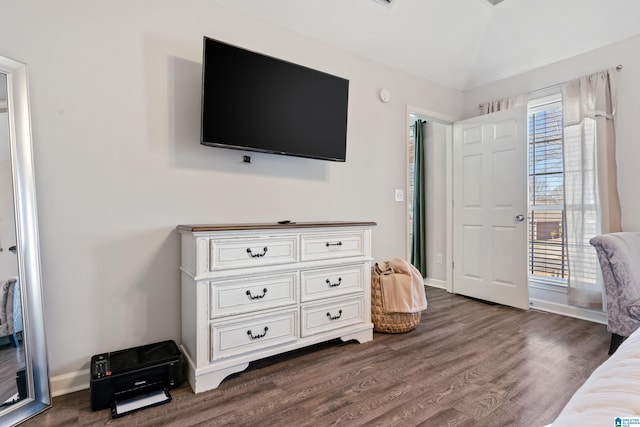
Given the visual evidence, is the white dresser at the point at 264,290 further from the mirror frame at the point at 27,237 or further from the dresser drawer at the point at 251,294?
the mirror frame at the point at 27,237

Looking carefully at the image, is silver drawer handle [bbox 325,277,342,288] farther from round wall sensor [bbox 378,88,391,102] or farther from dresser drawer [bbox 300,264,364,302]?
round wall sensor [bbox 378,88,391,102]

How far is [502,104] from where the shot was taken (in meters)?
3.58

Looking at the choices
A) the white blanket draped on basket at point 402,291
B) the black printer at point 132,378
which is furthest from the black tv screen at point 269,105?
the black printer at point 132,378

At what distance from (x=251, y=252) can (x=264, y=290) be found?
255 mm

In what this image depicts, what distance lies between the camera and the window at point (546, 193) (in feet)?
10.9

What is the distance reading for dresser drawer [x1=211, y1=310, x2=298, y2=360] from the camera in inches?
74.4

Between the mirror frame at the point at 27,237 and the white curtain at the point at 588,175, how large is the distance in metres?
4.03

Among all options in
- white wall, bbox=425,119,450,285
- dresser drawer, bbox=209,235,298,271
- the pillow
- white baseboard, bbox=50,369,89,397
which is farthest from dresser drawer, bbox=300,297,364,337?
white wall, bbox=425,119,450,285

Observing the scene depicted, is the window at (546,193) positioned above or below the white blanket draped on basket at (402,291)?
above

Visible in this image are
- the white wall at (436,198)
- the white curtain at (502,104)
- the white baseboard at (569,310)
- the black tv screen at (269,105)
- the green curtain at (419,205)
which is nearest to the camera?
the black tv screen at (269,105)

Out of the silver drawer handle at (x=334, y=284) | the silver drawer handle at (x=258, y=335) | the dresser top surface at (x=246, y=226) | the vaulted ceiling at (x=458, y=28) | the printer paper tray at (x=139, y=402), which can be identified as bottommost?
the printer paper tray at (x=139, y=402)

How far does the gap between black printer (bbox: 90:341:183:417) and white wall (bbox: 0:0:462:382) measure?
213 mm

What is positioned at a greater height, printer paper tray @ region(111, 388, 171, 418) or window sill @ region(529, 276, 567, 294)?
window sill @ region(529, 276, 567, 294)

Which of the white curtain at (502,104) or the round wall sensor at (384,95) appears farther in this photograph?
the white curtain at (502,104)
